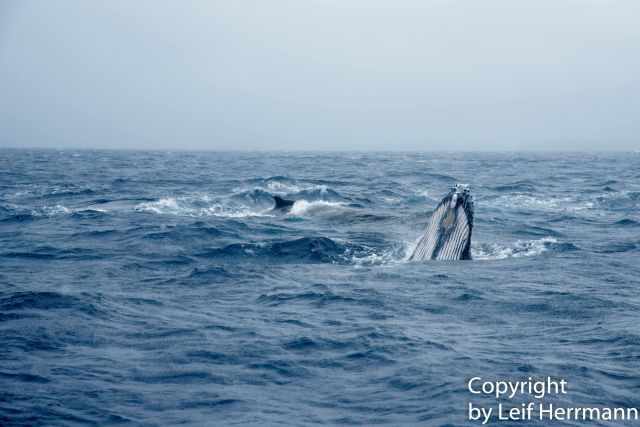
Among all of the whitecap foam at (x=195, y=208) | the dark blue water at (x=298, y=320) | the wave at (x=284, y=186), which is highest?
the wave at (x=284, y=186)

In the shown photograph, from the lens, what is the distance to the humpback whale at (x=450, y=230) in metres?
13.0

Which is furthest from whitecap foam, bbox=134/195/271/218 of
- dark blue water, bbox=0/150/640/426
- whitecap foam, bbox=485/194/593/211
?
whitecap foam, bbox=485/194/593/211

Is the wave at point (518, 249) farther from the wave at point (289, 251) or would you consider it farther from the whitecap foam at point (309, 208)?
the whitecap foam at point (309, 208)

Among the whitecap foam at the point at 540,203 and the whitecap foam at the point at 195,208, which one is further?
the whitecap foam at the point at 540,203

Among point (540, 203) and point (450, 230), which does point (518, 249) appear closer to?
point (450, 230)

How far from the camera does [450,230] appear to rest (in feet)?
45.6

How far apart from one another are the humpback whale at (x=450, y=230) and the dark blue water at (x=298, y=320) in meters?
0.46

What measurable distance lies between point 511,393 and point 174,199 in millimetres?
24961

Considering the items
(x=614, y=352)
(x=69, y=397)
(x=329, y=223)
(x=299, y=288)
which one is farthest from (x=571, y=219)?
(x=69, y=397)

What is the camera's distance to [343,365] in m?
8.05

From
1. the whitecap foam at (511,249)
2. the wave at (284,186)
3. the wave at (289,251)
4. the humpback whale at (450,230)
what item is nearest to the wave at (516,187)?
the wave at (284,186)

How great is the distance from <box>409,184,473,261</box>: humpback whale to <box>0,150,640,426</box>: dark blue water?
455 millimetres

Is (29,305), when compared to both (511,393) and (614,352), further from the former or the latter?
(614,352)

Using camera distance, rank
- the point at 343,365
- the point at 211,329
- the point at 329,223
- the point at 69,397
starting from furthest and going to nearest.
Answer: the point at 329,223 < the point at 211,329 < the point at 343,365 < the point at 69,397
